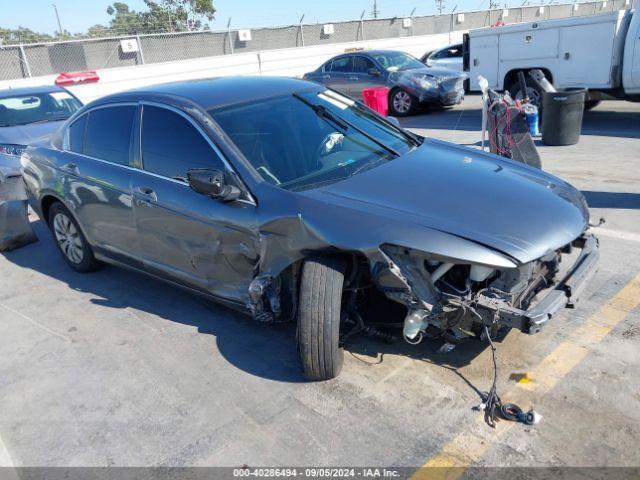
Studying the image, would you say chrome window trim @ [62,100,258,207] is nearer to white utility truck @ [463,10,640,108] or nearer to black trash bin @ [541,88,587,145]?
black trash bin @ [541,88,587,145]

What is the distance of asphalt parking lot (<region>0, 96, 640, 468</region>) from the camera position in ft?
9.46

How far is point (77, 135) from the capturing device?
510 centimetres

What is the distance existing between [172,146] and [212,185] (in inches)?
31.6

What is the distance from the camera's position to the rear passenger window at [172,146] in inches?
152

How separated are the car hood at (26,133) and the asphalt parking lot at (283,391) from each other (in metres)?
4.33

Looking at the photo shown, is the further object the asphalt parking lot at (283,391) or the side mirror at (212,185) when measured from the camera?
the side mirror at (212,185)

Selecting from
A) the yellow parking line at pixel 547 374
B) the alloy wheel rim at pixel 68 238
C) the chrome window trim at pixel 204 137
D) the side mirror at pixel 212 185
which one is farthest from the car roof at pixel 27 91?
the yellow parking line at pixel 547 374

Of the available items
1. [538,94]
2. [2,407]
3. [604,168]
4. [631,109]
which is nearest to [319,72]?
[538,94]

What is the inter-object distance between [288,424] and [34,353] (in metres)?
2.22

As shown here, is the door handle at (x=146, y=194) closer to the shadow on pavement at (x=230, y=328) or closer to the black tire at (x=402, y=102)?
the shadow on pavement at (x=230, y=328)

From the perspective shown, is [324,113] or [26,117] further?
[26,117]

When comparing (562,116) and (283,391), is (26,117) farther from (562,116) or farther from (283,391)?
(562,116)

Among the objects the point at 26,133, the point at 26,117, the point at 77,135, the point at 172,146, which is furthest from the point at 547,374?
the point at 26,117

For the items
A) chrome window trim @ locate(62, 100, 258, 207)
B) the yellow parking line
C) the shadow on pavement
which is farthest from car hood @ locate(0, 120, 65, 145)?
the yellow parking line
